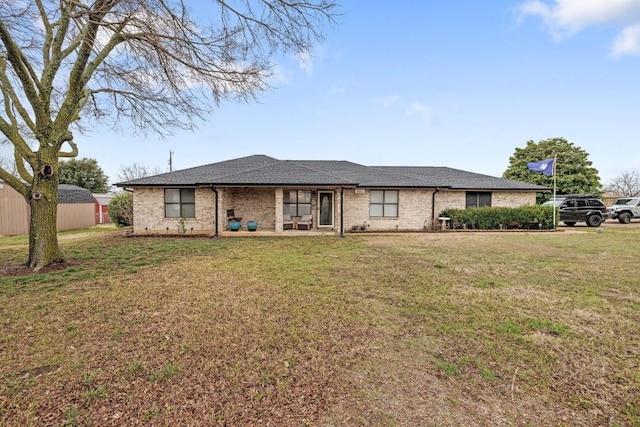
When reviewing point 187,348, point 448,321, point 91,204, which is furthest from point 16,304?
point 91,204

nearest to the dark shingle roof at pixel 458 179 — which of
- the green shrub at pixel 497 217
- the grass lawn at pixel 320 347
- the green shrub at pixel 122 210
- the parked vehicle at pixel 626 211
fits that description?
the green shrub at pixel 497 217

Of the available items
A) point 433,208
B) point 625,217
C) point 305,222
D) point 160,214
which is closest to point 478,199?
point 433,208

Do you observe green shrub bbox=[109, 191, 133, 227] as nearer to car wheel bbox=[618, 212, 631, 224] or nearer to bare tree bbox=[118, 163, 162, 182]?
bare tree bbox=[118, 163, 162, 182]

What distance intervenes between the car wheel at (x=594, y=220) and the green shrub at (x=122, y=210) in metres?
27.6

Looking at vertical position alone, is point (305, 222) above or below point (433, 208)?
below

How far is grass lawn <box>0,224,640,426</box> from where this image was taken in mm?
2385

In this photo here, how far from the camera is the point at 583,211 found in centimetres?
1778

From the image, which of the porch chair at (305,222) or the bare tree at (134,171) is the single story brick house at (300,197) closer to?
the porch chair at (305,222)

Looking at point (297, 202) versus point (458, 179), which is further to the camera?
point (458, 179)

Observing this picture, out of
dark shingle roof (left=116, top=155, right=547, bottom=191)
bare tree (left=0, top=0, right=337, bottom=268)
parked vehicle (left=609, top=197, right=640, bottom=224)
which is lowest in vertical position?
parked vehicle (left=609, top=197, right=640, bottom=224)

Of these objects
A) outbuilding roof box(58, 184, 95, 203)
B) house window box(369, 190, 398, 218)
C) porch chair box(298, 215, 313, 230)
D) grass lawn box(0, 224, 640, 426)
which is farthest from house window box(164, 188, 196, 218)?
house window box(369, 190, 398, 218)

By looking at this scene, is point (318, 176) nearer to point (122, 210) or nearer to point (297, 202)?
point (297, 202)

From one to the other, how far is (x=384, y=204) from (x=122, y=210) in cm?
1569

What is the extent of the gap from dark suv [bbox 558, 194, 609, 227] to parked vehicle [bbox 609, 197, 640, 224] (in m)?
4.20
